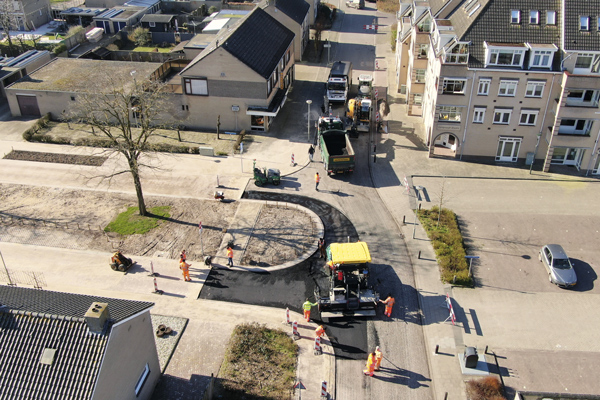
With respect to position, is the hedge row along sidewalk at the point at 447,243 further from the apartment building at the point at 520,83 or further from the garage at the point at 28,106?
the garage at the point at 28,106

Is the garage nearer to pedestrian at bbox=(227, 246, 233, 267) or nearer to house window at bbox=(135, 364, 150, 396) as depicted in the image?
pedestrian at bbox=(227, 246, 233, 267)

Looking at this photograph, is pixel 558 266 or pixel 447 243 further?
pixel 447 243

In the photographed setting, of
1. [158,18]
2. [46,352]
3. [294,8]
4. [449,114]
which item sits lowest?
[449,114]

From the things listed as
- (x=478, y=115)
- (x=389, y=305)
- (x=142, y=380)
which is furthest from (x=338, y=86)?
(x=142, y=380)

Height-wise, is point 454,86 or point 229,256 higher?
point 454,86

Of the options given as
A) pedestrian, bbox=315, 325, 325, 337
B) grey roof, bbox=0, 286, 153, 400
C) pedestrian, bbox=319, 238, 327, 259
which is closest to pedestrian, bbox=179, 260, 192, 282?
pedestrian, bbox=319, 238, 327, 259

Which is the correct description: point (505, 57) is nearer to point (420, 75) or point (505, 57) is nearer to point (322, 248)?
point (420, 75)
